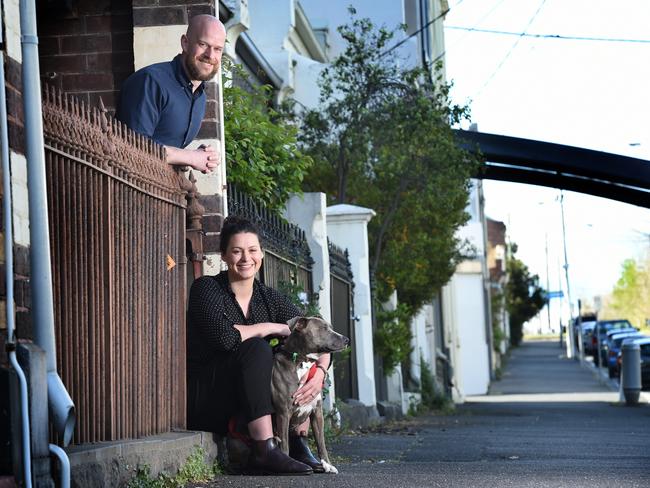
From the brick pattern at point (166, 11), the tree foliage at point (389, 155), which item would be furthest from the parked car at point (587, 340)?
the brick pattern at point (166, 11)

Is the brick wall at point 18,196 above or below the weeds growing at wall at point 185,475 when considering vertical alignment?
above

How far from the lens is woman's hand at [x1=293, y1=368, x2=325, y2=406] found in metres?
7.24

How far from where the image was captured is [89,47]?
9008 millimetres

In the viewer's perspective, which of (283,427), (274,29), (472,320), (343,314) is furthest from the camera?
(472,320)

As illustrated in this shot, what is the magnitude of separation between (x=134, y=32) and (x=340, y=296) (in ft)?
21.4

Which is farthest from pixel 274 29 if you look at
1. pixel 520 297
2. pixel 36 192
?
pixel 520 297

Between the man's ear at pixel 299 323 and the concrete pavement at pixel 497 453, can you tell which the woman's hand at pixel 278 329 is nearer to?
the man's ear at pixel 299 323

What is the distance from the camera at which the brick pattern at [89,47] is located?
8.94 meters

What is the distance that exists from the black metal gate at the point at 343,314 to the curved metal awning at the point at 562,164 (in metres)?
9.31

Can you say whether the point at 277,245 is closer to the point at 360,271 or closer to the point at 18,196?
the point at 360,271

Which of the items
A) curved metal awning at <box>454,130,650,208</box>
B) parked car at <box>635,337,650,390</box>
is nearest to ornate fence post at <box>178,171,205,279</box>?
curved metal awning at <box>454,130,650,208</box>

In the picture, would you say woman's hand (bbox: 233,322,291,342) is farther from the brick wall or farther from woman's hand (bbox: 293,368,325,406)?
the brick wall

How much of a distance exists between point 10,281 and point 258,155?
23.5 feet

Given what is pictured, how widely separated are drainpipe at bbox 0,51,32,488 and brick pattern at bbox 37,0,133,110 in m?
4.68
